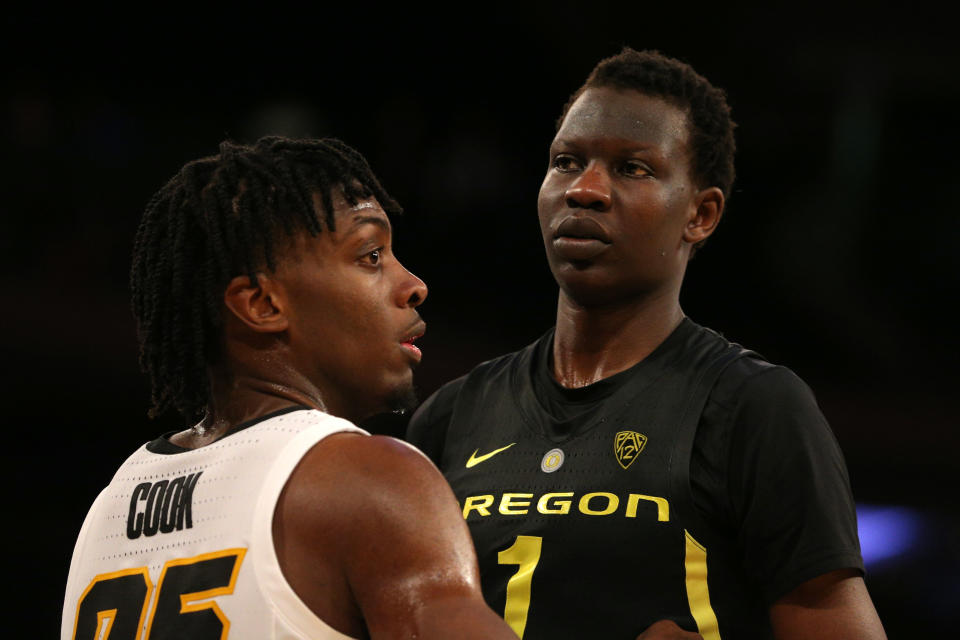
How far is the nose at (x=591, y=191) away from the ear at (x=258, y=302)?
29.6 inches

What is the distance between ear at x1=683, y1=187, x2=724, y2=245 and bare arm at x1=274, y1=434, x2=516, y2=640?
3.47 ft

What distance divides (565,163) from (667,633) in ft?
3.21

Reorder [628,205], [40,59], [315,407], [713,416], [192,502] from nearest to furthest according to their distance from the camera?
[192,502], [315,407], [713,416], [628,205], [40,59]

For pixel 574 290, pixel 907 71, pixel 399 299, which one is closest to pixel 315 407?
pixel 399 299

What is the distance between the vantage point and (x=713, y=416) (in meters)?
2.04

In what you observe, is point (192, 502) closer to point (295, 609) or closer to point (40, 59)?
point (295, 609)

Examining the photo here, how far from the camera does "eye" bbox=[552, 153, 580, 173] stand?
2322 mm

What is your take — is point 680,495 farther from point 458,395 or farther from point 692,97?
point 692,97

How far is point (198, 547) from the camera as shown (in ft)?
4.99

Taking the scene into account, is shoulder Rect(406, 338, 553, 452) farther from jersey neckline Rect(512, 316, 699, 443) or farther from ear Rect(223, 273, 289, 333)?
ear Rect(223, 273, 289, 333)

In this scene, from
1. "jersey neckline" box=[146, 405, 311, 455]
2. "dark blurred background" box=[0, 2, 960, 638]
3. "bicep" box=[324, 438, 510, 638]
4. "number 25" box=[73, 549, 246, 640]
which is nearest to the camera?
"bicep" box=[324, 438, 510, 638]

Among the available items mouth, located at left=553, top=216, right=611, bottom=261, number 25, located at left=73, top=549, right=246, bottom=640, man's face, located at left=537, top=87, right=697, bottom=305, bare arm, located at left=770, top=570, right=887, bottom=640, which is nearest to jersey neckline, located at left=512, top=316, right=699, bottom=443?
man's face, located at left=537, top=87, right=697, bottom=305

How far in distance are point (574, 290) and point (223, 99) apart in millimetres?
4201

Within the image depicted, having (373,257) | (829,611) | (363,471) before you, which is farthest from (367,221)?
(829,611)
